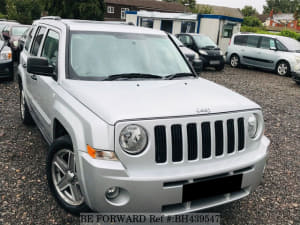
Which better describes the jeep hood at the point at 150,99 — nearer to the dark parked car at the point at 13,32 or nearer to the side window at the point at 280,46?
the dark parked car at the point at 13,32

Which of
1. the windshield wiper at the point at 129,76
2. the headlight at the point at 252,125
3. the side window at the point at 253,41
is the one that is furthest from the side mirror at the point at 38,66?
the side window at the point at 253,41

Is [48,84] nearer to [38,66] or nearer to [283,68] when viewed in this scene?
[38,66]

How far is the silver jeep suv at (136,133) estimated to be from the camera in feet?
7.75

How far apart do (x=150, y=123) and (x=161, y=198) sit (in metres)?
0.58

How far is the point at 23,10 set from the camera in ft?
130

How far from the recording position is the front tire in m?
13.7

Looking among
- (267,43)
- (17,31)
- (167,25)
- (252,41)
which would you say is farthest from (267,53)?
(17,31)

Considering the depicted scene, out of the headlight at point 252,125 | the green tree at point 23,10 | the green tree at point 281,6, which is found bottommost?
the headlight at point 252,125

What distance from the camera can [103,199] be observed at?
2396 mm

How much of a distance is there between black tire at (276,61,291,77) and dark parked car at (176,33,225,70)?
244 cm

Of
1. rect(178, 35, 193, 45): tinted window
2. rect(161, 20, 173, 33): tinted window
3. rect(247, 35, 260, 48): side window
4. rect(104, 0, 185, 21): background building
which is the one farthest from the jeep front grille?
rect(104, 0, 185, 21): background building

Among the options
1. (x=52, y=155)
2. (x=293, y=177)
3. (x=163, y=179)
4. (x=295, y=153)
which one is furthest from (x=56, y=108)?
(x=295, y=153)

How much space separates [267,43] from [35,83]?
12.8 m

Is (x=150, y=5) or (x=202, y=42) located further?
(x=150, y=5)
